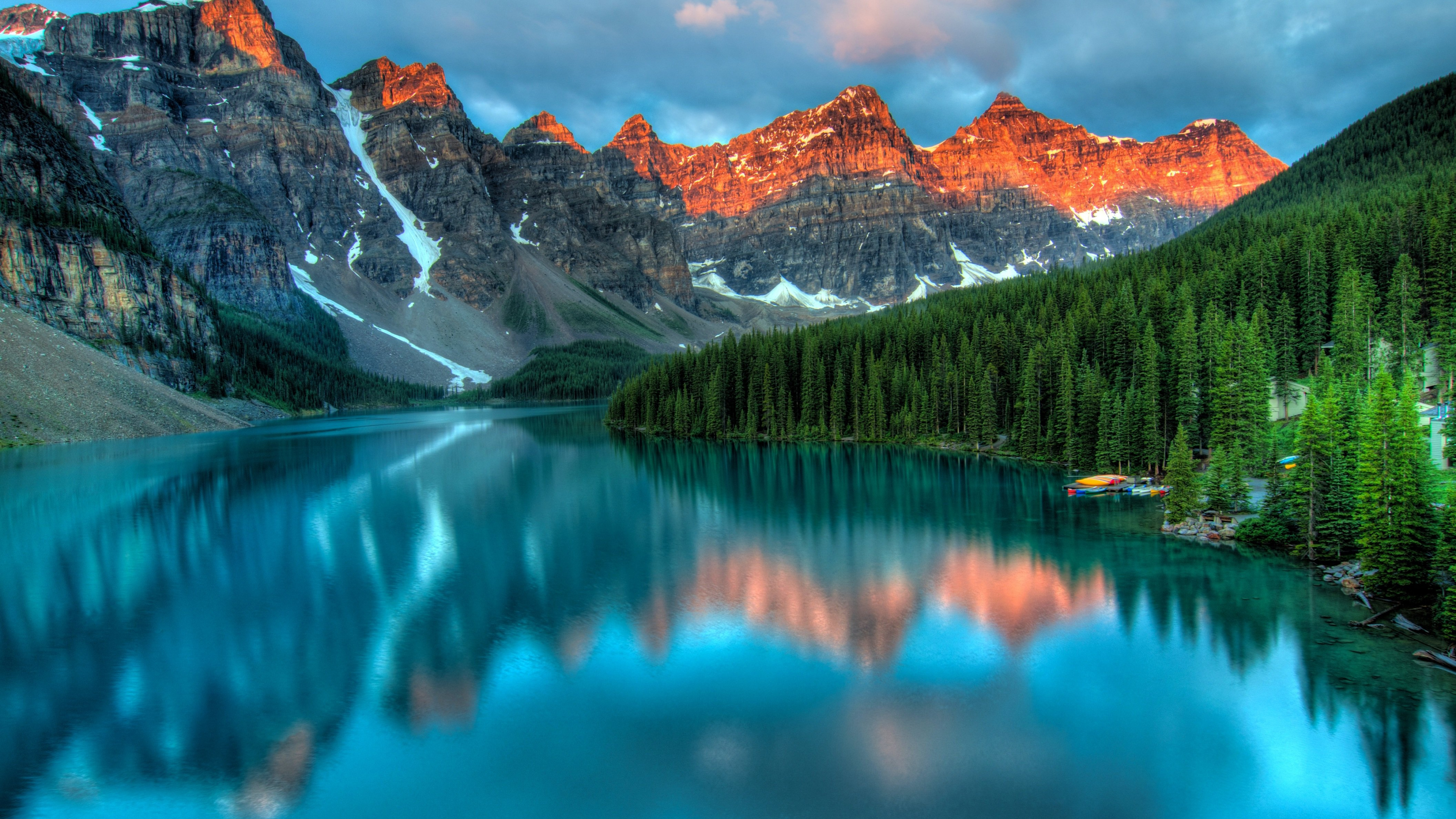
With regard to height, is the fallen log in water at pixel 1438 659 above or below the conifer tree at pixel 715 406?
below

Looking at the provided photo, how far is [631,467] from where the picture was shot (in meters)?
66.7

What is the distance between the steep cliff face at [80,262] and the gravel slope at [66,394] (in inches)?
478

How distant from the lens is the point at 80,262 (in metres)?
112

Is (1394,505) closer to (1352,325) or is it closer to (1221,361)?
(1221,361)

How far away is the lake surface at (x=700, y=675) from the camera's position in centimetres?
1486

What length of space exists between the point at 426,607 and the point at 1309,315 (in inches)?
2519

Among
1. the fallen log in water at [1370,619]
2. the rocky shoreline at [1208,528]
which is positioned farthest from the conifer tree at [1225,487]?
the fallen log in water at [1370,619]

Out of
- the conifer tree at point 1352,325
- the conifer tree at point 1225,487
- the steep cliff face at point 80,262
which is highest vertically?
the steep cliff face at point 80,262

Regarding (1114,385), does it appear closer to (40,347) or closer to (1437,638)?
(1437,638)

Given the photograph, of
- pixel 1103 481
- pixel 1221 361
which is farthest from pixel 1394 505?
pixel 1221 361

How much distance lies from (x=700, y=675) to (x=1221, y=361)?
1667 inches

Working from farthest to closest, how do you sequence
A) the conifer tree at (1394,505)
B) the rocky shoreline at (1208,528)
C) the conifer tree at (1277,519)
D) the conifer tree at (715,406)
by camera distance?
the conifer tree at (715,406) → the rocky shoreline at (1208,528) → the conifer tree at (1277,519) → the conifer tree at (1394,505)

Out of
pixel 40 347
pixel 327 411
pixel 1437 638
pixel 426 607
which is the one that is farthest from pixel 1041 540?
pixel 327 411

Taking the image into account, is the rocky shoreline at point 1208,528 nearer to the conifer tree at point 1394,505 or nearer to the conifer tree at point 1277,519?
the conifer tree at point 1277,519
